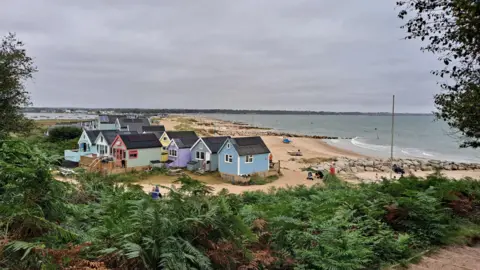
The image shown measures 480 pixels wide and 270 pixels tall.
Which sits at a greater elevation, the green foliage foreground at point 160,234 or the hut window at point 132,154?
the green foliage foreground at point 160,234

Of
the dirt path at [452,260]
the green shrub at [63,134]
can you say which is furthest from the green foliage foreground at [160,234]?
the green shrub at [63,134]

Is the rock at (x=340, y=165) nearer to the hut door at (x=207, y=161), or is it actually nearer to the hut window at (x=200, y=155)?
the hut door at (x=207, y=161)

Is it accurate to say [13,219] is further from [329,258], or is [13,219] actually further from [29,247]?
[329,258]

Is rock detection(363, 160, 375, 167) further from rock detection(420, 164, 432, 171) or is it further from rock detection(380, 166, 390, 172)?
rock detection(420, 164, 432, 171)

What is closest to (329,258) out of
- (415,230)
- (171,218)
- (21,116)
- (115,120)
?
(171,218)

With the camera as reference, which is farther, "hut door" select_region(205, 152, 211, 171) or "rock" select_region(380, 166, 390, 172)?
"rock" select_region(380, 166, 390, 172)

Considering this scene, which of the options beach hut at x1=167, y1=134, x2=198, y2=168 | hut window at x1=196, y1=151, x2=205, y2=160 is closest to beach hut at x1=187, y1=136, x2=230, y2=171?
hut window at x1=196, y1=151, x2=205, y2=160
